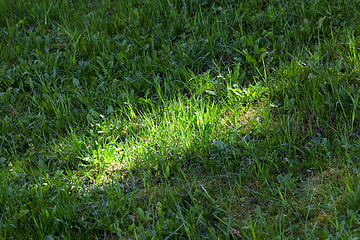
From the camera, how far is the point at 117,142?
3.28m

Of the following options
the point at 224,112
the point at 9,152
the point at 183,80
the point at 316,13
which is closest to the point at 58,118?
the point at 9,152

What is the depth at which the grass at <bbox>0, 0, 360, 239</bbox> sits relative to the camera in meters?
2.43

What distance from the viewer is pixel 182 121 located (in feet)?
10.5

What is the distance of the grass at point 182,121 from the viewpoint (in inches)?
95.8

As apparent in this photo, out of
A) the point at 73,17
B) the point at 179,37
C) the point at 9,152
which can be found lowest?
the point at 9,152

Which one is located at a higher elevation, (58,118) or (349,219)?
(58,118)

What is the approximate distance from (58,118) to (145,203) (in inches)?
59.6

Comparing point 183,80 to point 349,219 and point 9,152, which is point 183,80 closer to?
point 9,152

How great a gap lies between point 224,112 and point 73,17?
9.54 feet

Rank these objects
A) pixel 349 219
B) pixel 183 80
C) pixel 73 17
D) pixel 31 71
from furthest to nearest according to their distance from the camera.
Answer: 1. pixel 73 17
2. pixel 31 71
3. pixel 183 80
4. pixel 349 219

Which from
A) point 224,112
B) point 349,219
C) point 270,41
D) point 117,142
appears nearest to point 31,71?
point 117,142

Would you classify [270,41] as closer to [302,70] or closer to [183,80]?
[302,70]

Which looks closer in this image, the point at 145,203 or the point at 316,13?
the point at 145,203

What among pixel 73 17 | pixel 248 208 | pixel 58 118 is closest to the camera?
pixel 248 208
